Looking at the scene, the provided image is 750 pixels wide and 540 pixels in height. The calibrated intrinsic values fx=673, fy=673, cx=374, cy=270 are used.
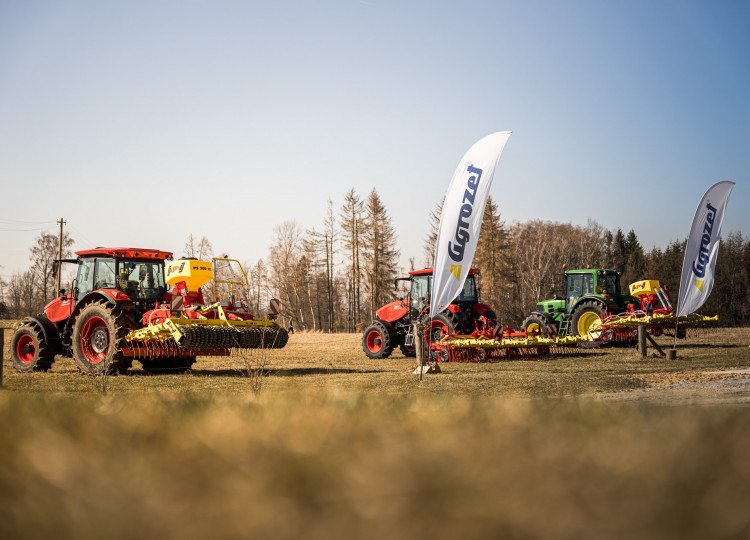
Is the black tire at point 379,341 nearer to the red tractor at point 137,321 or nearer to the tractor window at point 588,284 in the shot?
the red tractor at point 137,321

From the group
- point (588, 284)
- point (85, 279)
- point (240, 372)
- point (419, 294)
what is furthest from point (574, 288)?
point (85, 279)

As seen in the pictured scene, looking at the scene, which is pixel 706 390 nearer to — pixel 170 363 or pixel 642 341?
pixel 642 341

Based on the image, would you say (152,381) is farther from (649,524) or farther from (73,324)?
(649,524)

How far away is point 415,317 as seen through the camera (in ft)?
63.2

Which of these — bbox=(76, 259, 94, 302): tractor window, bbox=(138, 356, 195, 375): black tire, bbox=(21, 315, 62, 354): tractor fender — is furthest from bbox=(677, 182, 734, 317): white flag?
bbox=(21, 315, 62, 354): tractor fender

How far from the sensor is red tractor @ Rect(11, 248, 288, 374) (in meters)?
12.3

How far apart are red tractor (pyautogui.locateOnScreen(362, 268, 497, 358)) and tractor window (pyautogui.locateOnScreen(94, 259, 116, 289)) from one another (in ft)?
24.7

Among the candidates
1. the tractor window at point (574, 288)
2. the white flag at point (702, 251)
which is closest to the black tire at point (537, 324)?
the tractor window at point (574, 288)

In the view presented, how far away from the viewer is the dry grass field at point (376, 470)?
3.40 ft

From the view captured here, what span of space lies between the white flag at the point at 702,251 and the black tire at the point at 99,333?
11.5 m

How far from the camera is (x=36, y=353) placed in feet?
45.5

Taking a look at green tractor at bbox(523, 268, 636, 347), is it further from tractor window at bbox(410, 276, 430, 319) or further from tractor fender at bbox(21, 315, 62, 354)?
tractor fender at bbox(21, 315, 62, 354)

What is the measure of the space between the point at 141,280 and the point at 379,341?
25.5 ft

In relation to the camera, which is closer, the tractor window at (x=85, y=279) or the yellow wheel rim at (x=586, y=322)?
the tractor window at (x=85, y=279)
